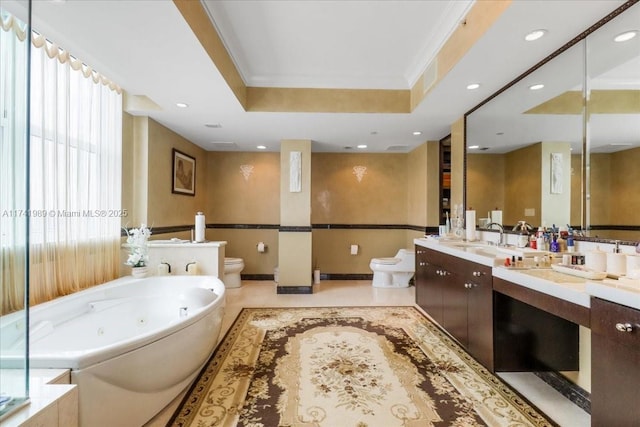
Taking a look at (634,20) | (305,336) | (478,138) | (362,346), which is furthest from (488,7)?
(305,336)

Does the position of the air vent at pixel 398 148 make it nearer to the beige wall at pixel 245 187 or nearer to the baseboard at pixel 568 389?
the beige wall at pixel 245 187

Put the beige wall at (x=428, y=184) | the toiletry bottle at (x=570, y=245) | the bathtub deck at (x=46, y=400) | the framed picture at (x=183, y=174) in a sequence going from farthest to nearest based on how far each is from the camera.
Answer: the beige wall at (x=428, y=184) < the framed picture at (x=183, y=174) < the toiletry bottle at (x=570, y=245) < the bathtub deck at (x=46, y=400)

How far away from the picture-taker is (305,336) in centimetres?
283

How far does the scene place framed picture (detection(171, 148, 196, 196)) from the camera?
4.04 meters

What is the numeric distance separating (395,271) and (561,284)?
10.5ft

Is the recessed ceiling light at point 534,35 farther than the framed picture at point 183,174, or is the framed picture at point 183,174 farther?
the framed picture at point 183,174

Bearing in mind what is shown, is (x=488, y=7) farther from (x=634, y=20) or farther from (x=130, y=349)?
(x=130, y=349)

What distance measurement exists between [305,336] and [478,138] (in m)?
2.77

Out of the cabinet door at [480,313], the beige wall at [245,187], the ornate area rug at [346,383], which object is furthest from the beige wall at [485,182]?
the beige wall at [245,187]

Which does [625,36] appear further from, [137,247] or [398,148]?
[137,247]

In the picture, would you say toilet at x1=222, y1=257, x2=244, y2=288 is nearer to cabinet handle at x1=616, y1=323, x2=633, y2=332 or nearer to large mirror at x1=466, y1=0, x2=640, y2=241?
large mirror at x1=466, y1=0, x2=640, y2=241

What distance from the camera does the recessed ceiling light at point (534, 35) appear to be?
1.85 meters

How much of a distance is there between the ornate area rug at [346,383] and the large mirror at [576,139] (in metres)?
1.31

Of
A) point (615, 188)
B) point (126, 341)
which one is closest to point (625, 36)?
point (615, 188)
